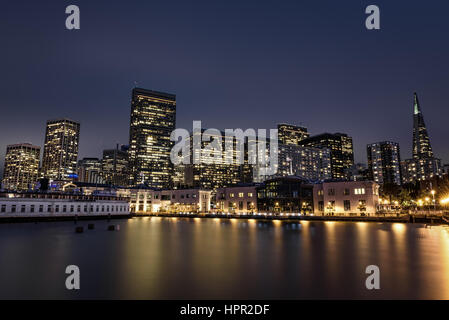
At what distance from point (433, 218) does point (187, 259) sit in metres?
75.8

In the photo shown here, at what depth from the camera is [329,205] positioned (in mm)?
103688

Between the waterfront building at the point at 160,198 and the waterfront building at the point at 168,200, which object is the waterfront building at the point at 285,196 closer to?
the waterfront building at the point at 168,200

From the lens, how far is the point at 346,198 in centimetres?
9969

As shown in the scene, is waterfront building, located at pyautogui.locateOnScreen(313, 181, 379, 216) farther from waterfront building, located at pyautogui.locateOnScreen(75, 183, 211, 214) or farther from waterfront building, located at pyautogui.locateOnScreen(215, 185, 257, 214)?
waterfront building, located at pyautogui.locateOnScreen(75, 183, 211, 214)

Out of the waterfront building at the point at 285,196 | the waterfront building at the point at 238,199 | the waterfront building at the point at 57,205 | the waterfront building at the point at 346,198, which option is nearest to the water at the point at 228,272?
the waterfront building at the point at 57,205

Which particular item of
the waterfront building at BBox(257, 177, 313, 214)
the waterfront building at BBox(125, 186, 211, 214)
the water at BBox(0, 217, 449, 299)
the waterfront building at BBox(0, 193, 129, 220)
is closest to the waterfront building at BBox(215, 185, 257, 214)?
the waterfront building at BBox(257, 177, 313, 214)

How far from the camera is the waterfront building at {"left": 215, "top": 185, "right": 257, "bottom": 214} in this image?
124188 mm

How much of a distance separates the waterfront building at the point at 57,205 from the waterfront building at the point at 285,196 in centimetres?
6262

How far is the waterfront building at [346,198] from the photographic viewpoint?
312ft

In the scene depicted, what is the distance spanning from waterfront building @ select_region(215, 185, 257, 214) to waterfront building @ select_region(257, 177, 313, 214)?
3239 millimetres

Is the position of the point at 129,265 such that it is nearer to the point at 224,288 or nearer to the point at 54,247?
the point at 224,288

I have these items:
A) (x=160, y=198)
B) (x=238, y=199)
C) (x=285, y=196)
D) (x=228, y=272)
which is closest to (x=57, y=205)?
(x=160, y=198)

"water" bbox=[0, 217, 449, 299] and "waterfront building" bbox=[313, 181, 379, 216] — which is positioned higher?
"waterfront building" bbox=[313, 181, 379, 216]
